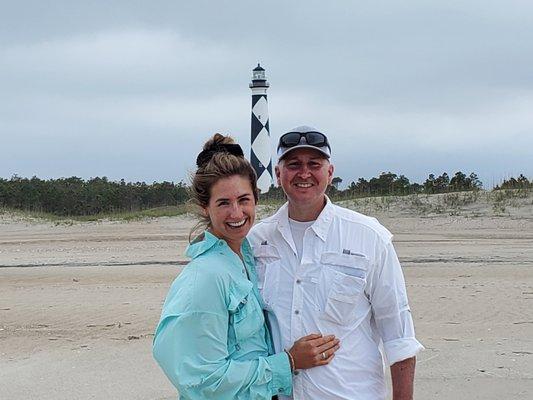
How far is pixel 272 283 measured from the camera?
10.5ft

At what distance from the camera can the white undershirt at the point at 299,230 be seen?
10.7ft

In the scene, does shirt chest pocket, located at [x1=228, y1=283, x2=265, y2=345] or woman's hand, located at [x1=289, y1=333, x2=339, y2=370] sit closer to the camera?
shirt chest pocket, located at [x1=228, y1=283, x2=265, y2=345]

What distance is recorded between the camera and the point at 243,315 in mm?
2939

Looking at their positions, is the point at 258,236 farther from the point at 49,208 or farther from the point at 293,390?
the point at 49,208

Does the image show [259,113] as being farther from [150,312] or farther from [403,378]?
[403,378]

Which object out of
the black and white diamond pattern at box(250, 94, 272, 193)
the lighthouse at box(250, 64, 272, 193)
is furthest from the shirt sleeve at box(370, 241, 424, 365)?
the lighthouse at box(250, 64, 272, 193)

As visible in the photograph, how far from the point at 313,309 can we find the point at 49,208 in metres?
34.4

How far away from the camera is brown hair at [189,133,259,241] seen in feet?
10.2

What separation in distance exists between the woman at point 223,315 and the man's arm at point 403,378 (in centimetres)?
36

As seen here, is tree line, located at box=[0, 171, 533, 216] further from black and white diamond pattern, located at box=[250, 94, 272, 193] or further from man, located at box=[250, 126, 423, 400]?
man, located at box=[250, 126, 423, 400]

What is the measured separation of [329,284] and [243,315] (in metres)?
0.41

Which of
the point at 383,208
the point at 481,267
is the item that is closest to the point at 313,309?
the point at 481,267

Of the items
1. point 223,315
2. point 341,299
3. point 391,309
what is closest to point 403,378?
point 391,309

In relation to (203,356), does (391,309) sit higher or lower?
higher
